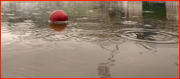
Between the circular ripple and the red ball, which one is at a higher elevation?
the red ball

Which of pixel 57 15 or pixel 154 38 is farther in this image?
pixel 57 15

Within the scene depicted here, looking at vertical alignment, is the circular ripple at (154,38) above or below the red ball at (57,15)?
below

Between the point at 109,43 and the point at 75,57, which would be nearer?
the point at 75,57

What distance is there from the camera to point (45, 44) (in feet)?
19.3

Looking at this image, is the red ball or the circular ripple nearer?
the circular ripple

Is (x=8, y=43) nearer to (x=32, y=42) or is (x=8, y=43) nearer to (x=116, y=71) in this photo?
(x=32, y=42)

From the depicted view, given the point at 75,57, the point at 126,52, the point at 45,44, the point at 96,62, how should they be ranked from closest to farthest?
the point at 96,62 < the point at 75,57 < the point at 126,52 < the point at 45,44

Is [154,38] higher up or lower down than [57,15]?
lower down

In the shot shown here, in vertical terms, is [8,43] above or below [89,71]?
above

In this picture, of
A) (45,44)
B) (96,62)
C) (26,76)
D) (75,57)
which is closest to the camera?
(26,76)

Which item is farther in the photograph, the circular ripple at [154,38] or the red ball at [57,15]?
the red ball at [57,15]

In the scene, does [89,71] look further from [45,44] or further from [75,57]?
[45,44]

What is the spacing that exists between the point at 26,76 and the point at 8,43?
116 inches

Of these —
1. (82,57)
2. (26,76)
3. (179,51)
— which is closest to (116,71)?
(82,57)
